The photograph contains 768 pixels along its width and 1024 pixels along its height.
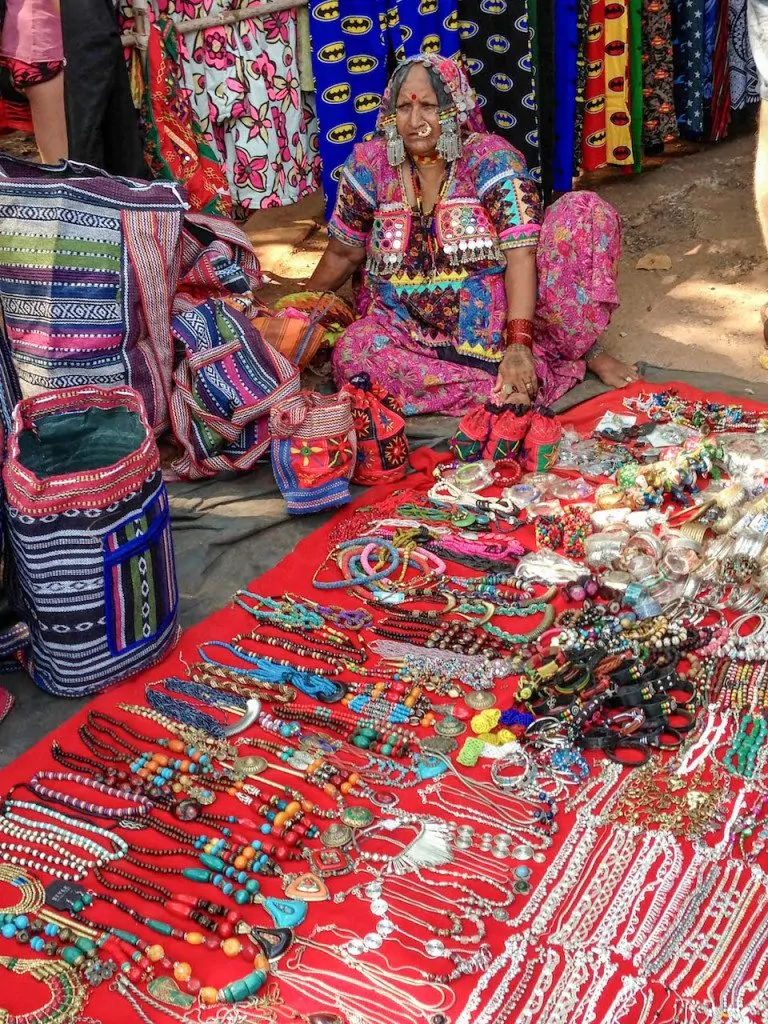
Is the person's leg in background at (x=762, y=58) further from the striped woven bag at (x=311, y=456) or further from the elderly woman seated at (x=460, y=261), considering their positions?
the striped woven bag at (x=311, y=456)

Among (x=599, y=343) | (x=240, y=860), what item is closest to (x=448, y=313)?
(x=599, y=343)

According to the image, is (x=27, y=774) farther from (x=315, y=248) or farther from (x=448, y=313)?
(x=315, y=248)

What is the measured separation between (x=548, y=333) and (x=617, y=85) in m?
1.93

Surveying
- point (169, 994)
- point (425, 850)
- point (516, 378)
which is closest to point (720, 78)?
point (516, 378)

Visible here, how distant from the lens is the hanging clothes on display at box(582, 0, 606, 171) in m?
5.41

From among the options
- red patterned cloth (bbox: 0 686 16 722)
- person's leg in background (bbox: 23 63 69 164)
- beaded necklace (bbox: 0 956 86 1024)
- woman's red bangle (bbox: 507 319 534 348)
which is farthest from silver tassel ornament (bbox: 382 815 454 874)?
person's leg in background (bbox: 23 63 69 164)

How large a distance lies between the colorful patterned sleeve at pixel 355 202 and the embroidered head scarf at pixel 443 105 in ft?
0.55

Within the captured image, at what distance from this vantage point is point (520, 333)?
4227mm

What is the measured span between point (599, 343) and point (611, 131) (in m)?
1.59

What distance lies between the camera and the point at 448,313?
14.4 feet

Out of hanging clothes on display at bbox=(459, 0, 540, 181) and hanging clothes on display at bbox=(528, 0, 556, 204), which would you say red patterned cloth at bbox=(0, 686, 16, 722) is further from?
hanging clothes on display at bbox=(528, 0, 556, 204)

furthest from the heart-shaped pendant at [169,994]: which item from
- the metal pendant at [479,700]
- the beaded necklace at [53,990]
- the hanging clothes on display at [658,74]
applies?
the hanging clothes on display at [658,74]

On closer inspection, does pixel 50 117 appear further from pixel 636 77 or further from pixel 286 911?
pixel 286 911

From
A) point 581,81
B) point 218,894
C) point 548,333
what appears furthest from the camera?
point 581,81
